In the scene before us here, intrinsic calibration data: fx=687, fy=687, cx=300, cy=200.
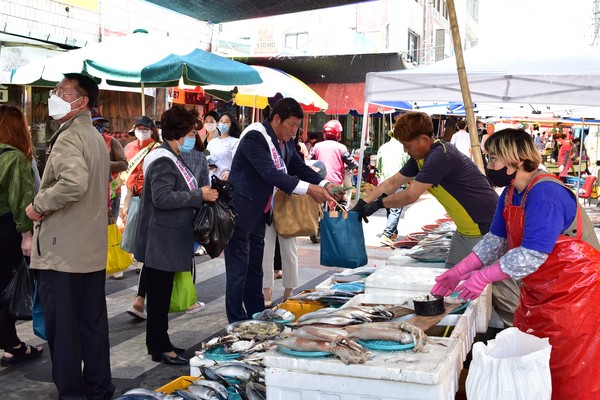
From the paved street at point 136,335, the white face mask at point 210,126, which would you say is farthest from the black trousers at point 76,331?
the white face mask at point 210,126

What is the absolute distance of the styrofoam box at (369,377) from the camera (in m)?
2.76

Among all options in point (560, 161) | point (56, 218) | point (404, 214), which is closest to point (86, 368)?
point (56, 218)

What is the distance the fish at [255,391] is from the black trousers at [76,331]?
1.69 meters

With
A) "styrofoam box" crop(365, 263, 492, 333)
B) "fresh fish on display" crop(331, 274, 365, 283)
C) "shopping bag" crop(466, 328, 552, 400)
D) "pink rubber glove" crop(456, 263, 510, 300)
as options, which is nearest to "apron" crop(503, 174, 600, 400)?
"pink rubber glove" crop(456, 263, 510, 300)

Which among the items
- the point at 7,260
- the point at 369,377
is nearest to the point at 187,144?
the point at 7,260

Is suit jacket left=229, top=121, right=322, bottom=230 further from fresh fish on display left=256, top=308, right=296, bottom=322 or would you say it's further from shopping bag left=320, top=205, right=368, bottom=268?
fresh fish on display left=256, top=308, right=296, bottom=322

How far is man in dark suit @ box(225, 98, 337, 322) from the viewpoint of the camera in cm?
566

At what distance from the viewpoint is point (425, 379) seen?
272cm

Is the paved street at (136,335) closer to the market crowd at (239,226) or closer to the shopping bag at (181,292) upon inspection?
the market crowd at (239,226)

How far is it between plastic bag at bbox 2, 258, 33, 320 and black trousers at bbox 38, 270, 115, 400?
0.80m

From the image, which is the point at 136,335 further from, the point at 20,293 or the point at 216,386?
the point at 216,386

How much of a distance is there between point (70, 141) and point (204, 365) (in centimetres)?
175

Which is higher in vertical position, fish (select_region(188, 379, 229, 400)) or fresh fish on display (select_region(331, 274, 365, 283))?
fresh fish on display (select_region(331, 274, 365, 283))

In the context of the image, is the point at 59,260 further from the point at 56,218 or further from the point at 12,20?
the point at 12,20
